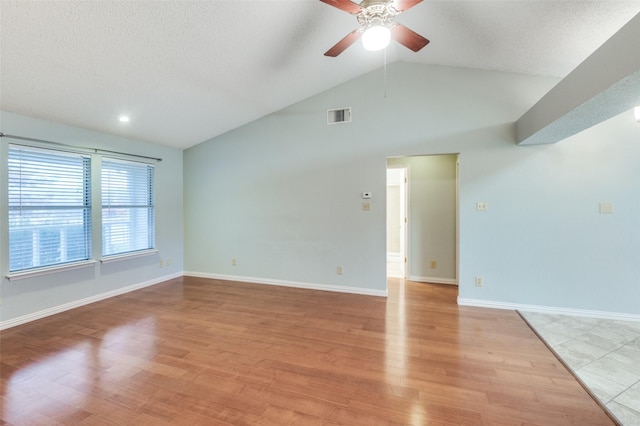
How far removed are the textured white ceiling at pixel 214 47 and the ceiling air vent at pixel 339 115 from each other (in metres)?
0.49

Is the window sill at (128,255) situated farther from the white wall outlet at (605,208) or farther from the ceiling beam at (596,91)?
the white wall outlet at (605,208)

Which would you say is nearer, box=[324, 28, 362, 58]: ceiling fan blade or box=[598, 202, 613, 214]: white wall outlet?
box=[324, 28, 362, 58]: ceiling fan blade

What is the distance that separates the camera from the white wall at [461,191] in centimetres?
317

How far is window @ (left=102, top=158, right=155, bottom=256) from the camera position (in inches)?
154

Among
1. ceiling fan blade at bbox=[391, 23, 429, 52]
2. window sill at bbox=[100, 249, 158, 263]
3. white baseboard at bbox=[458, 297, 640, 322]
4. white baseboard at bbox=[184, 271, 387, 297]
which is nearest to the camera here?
ceiling fan blade at bbox=[391, 23, 429, 52]

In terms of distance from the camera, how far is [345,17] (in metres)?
2.69

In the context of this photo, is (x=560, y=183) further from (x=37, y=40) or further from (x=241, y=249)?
(x=37, y=40)

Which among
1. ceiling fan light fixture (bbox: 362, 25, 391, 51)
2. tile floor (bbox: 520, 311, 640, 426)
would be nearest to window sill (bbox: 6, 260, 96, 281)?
ceiling fan light fixture (bbox: 362, 25, 391, 51)

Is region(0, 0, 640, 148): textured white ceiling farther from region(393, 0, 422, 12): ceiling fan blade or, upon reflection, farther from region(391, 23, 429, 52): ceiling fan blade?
region(393, 0, 422, 12): ceiling fan blade

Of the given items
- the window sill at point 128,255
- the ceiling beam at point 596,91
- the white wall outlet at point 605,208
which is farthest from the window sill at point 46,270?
→ the white wall outlet at point 605,208

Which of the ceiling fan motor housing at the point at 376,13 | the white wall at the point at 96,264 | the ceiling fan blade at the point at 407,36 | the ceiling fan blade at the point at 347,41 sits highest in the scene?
the ceiling fan motor housing at the point at 376,13

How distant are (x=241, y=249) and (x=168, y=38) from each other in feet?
10.5

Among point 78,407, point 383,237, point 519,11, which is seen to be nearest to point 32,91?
point 78,407

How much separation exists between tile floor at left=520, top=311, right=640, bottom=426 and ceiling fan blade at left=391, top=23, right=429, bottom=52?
2830 millimetres
